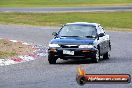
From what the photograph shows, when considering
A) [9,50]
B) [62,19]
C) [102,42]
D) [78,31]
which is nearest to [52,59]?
[78,31]

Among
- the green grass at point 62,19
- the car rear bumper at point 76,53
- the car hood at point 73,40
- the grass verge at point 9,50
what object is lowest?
the green grass at point 62,19

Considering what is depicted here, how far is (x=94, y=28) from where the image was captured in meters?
19.0

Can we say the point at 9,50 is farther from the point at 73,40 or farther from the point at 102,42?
the point at 73,40

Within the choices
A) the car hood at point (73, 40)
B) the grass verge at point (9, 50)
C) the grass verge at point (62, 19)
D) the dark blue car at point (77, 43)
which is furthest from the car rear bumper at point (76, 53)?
the grass verge at point (62, 19)

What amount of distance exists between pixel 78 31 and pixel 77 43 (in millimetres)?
1284

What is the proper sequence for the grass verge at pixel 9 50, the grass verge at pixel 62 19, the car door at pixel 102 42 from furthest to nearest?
the grass verge at pixel 62 19, the grass verge at pixel 9 50, the car door at pixel 102 42

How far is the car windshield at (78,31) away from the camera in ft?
60.3

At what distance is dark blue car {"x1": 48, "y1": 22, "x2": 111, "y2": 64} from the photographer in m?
17.2

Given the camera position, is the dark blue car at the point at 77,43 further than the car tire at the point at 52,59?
No

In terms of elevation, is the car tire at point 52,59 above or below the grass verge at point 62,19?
above

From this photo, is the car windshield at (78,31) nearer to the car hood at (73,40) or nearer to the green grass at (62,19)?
the car hood at (73,40)

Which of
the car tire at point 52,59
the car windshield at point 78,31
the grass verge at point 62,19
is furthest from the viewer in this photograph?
the grass verge at point 62,19

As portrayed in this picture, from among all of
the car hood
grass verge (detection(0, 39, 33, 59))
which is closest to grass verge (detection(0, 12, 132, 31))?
grass verge (detection(0, 39, 33, 59))

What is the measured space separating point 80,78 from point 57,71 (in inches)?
349
